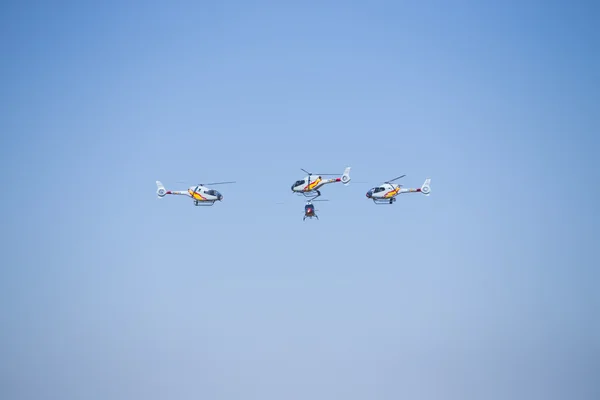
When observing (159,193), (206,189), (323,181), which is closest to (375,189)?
(323,181)

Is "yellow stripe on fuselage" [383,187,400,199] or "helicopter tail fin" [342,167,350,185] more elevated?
"helicopter tail fin" [342,167,350,185]

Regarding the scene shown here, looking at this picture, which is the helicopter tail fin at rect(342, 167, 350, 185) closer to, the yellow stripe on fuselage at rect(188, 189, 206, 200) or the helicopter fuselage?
the helicopter fuselage

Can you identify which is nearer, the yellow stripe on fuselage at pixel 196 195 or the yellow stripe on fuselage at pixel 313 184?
the yellow stripe on fuselage at pixel 313 184

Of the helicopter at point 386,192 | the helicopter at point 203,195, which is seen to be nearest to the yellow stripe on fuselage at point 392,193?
the helicopter at point 386,192

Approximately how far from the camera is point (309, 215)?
271 feet

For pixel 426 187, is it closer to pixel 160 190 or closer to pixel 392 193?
pixel 392 193

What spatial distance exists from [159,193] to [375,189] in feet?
79.5

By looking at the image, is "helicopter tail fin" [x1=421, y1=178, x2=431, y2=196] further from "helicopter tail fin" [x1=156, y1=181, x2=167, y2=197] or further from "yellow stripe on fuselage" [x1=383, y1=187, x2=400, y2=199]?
"helicopter tail fin" [x1=156, y1=181, x2=167, y2=197]

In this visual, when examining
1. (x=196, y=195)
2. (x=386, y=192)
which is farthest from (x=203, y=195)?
(x=386, y=192)

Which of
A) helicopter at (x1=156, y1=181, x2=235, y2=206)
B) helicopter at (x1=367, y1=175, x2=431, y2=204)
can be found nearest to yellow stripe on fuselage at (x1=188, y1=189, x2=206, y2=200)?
helicopter at (x1=156, y1=181, x2=235, y2=206)

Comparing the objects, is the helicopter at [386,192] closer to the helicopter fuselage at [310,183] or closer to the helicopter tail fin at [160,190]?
the helicopter fuselage at [310,183]

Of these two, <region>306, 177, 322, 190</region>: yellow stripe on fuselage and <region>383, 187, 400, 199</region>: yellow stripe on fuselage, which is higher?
<region>306, 177, 322, 190</region>: yellow stripe on fuselage

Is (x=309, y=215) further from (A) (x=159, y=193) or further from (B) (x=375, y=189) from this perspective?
(A) (x=159, y=193)

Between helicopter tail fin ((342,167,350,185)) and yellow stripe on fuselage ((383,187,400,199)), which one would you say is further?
yellow stripe on fuselage ((383,187,400,199))
